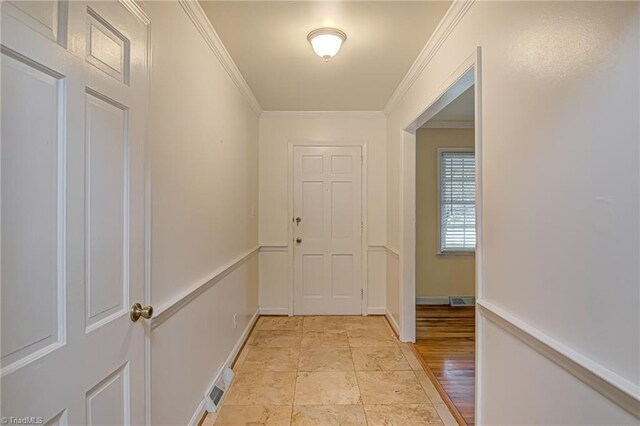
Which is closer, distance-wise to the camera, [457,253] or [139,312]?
[139,312]

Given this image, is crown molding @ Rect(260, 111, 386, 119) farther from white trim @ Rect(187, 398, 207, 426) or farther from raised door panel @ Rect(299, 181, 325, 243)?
white trim @ Rect(187, 398, 207, 426)

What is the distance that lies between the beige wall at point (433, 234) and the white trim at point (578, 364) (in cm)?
314

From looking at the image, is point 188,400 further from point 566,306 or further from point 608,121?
point 608,121

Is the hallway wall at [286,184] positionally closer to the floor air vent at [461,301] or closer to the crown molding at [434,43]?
the crown molding at [434,43]

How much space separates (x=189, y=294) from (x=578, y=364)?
1678 mm

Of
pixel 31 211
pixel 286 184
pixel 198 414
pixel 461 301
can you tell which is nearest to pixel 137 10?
pixel 31 211

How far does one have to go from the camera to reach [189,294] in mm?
1764

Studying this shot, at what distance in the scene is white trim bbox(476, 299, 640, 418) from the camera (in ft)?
2.71

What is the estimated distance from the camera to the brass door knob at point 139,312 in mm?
1180

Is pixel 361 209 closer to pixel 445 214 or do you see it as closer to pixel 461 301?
pixel 445 214

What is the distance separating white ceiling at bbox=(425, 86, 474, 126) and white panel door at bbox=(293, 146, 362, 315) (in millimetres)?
1173

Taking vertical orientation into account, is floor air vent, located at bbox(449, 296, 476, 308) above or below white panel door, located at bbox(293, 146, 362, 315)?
below

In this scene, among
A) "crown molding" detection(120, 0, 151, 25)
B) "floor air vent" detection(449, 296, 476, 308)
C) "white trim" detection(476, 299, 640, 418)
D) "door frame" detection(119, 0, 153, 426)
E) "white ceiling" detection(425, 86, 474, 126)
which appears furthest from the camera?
"floor air vent" detection(449, 296, 476, 308)

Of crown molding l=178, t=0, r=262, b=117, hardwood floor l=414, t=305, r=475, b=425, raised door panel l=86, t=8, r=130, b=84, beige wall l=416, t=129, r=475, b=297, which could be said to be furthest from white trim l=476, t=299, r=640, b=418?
beige wall l=416, t=129, r=475, b=297
